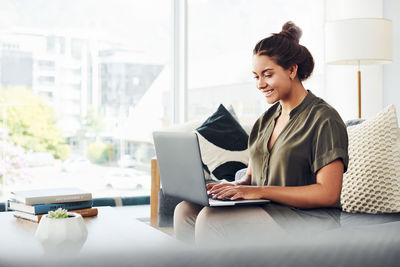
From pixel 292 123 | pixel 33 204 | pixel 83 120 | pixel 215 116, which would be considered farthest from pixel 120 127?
pixel 292 123

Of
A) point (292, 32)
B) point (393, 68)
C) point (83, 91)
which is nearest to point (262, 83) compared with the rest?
point (292, 32)

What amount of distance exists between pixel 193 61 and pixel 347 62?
129cm

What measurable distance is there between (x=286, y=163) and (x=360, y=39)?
2250mm

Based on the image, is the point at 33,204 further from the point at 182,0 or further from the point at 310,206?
the point at 182,0

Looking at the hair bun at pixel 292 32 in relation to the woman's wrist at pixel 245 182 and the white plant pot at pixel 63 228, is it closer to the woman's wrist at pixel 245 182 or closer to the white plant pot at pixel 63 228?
the woman's wrist at pixel 245 182

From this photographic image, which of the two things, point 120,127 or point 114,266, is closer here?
point 114,266

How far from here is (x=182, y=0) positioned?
4.39 m

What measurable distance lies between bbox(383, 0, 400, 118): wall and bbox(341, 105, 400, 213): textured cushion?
2494mm

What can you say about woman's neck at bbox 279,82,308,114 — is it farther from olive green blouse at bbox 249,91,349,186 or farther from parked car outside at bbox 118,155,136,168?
parked car outside at bbox 118,155,136,168

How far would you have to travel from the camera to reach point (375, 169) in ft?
6.33

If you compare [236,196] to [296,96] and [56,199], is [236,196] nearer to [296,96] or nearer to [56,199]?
[296,96]

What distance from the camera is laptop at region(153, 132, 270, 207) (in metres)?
1.46

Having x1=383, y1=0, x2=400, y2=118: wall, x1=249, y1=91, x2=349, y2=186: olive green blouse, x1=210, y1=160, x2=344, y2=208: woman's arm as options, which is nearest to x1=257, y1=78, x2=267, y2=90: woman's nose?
x1=249, y1=91, x2=349, y2=186: olive green blouse

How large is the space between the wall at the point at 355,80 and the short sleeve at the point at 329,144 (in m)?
3.17
